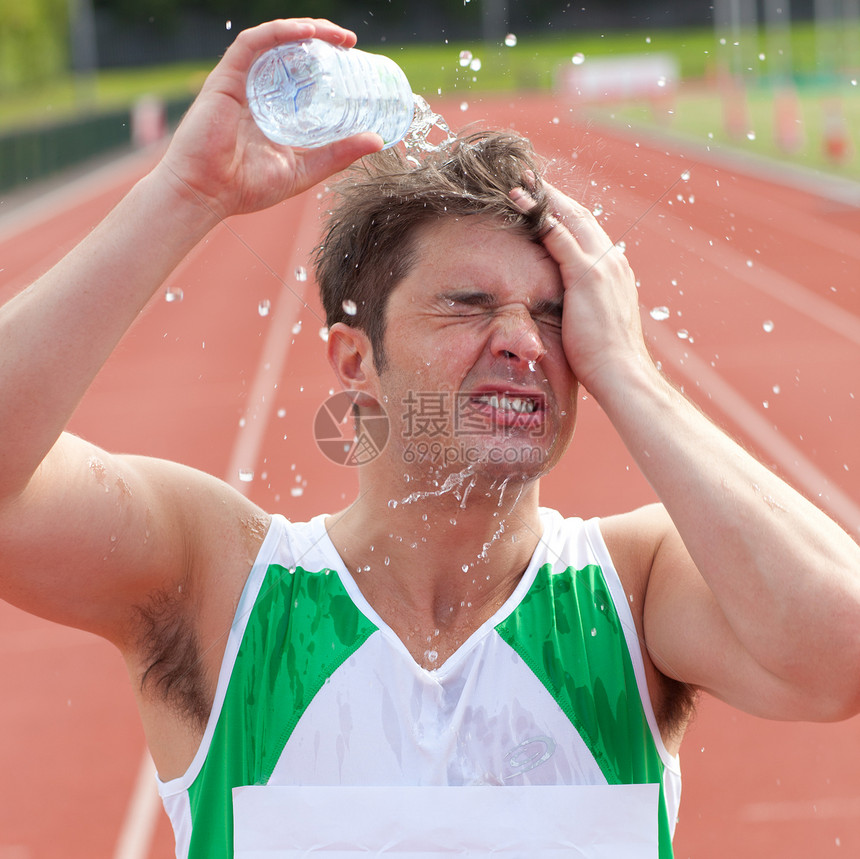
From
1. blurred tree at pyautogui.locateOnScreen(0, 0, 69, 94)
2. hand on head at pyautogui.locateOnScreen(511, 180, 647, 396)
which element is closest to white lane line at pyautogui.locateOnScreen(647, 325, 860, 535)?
hand on head at pyautogui.locateOnScreen(511, 180, 647, 396)

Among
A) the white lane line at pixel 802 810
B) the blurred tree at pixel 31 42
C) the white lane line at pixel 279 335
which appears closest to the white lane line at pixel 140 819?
the white lane line at pixel 279 335

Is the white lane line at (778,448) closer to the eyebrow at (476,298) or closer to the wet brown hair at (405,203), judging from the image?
the wet brown hair at (405,203)

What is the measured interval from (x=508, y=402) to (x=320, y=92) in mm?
516

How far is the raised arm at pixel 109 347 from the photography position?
135 centimetres

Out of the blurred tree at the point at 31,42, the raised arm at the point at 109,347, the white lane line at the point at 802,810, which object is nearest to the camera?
the raised arm at the point at 109,347

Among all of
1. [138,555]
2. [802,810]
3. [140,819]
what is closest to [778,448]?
[802,810]

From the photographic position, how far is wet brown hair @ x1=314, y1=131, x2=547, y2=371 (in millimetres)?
1682

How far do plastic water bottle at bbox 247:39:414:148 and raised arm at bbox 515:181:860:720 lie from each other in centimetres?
31

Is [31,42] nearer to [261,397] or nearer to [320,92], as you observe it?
[261,397]

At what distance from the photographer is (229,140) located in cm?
142

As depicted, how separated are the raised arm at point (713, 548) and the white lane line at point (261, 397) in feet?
1.76

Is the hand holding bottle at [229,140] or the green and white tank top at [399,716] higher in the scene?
the hand holding bottle at [229,140]

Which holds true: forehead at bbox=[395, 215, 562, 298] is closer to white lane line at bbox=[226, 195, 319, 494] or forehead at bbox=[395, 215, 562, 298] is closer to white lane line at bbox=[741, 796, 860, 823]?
white lane line at bbox=[226, 195, 319, 494]

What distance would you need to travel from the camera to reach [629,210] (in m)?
1.91
